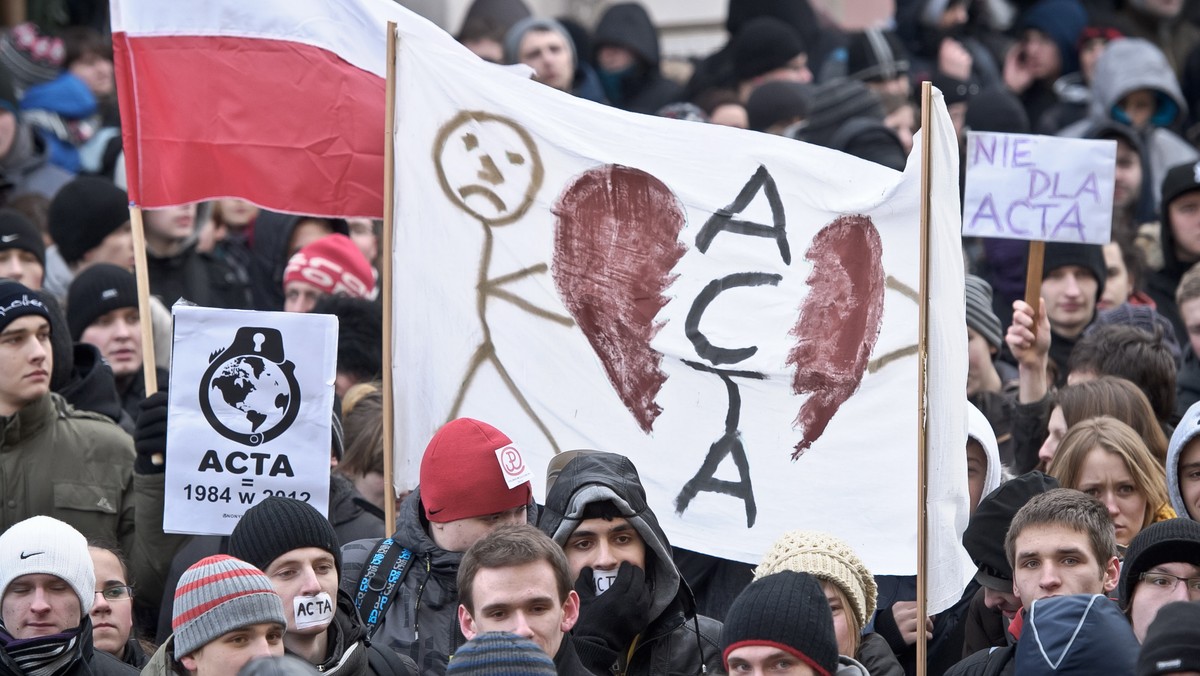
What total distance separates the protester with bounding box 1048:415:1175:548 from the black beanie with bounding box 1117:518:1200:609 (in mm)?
827

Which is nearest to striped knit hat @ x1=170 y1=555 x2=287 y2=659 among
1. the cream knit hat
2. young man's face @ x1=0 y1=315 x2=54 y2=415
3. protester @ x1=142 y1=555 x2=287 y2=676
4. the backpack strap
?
protester @ x1=142 y1=555 x2=287 y2=676

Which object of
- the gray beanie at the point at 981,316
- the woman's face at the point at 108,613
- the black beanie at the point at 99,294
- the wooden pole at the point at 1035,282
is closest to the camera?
the woman's face at the point at 108,613

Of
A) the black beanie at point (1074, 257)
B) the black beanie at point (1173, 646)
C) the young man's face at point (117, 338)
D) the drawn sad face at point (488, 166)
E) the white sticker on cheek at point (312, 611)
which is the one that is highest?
the drawn sad face at point (488, 166)

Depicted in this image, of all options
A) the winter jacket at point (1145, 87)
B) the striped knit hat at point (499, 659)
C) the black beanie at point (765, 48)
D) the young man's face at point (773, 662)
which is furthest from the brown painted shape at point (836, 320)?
the black beanie at point (765, 48)

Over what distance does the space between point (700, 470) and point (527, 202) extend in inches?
42.6

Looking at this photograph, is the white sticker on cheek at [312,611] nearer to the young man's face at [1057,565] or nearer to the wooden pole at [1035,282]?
the young man's face at [1057,565]

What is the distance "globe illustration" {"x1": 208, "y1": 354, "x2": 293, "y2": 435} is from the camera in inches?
231

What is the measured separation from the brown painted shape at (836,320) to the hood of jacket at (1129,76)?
534cm

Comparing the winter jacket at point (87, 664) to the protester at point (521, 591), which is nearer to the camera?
the protester at point (521, 591)

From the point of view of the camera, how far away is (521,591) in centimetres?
467

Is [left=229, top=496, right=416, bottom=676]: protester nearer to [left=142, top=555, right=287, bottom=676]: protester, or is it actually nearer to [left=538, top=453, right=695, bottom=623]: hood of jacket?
[left=142, top=555, right=287, bottom=676]: protester

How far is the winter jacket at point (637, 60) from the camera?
39.2 feet

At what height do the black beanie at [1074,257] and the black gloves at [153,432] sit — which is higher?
the black beanie at [1074,257]

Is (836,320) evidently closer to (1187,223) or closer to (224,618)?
(224,618)
